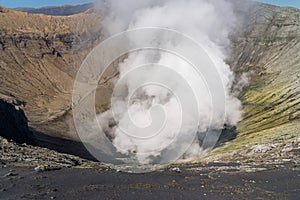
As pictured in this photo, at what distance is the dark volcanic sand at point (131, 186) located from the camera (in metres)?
32.5

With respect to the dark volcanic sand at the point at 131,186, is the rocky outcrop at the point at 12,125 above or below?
above

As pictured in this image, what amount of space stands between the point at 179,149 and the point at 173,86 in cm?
2930

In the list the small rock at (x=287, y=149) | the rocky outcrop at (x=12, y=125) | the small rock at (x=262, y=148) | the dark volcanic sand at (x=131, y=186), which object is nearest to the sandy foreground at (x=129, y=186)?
the dark volcanic sand at (x=131, y=186)

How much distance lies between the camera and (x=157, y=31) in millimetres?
185875

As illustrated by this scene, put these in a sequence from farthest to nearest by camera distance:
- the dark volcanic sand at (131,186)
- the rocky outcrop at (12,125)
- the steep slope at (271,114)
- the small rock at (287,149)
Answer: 1. the rocky outcrop at (12,125)
2. the steep slope at (271,114)
3. the small rock at (287,149)
4. the dark volcanic sand at (131,186)

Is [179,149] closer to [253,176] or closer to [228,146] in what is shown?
[228,146]

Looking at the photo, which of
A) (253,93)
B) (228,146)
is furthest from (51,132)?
(253,93)

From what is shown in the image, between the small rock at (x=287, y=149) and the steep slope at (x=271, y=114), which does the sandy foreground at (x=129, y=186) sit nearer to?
the steep slope at (x=271, y=114)

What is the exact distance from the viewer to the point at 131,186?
3675 centimetres

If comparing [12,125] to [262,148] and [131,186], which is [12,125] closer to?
[262,148]

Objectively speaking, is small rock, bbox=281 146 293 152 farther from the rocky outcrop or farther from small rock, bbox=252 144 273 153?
the rocky outcrop

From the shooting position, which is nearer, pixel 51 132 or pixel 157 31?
pixel 51 132

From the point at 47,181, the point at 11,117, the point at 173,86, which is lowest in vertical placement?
the point at 47,181

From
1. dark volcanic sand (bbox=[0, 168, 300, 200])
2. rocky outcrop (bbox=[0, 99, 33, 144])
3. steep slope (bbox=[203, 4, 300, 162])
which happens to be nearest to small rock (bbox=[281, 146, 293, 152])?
steep slope (bbox=[203, 4, 300, 162])
